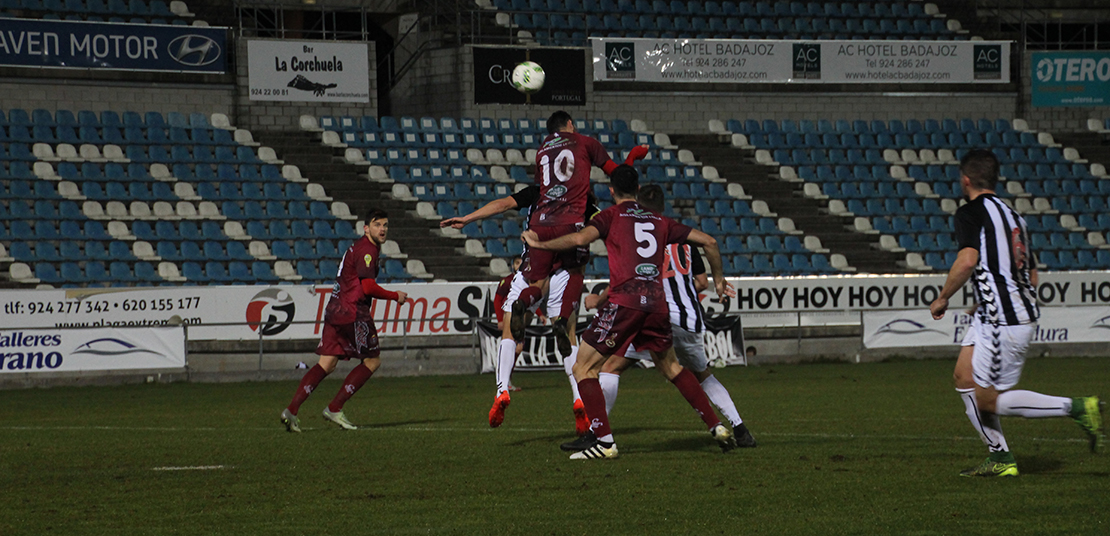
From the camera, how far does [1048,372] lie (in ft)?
A: 61.5

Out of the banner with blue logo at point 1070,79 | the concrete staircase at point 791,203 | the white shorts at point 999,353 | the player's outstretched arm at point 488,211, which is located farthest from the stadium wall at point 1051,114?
the white shorts at point 999,353

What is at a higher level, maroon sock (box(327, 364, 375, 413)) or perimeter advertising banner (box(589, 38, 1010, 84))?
perimeter advertising banner (box(589, 38, 1010, 84))

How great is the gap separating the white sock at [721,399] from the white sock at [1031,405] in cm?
220

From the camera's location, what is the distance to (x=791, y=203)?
30.5 meters

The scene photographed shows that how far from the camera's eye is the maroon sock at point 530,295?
9.52m

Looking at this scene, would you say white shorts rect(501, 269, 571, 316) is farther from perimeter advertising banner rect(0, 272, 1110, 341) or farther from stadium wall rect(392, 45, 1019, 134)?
stadium wall rect(392, 45, 1019, 134)

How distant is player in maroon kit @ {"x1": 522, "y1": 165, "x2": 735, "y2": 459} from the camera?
8391mm

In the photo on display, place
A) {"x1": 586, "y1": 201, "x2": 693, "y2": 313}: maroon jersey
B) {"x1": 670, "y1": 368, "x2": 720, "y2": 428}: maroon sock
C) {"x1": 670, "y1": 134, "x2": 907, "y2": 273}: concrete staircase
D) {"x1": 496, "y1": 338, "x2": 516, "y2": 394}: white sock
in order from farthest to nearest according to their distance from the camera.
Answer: {"x1": 670, "y1": 134, "x2": 907, "y2": 273}: concrete staircase, {"x1": 496, "y1": 338, "x2": 516, "y2": 394}: white sock, {"x1": 670, "y1": 368, "x2": 720, "y2": 428}: maroon sock, {"x1": 586, "y1": 201, "x2": 693, "y2": 313}: maroon jersey

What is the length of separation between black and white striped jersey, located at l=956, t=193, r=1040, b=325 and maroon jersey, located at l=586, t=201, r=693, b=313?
6.49 feet

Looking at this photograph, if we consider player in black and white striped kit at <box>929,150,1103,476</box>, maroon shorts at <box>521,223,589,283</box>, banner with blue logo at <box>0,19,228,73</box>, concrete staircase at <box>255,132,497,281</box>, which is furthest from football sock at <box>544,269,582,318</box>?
banner with blue logo at <box>0,19,228,73</box>

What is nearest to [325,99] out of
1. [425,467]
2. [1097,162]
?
[1097,162]

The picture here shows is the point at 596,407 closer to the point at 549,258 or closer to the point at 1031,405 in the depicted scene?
the point at 549,258

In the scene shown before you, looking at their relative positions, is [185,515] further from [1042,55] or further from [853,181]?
[1042,55]

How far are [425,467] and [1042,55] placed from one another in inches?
1188
